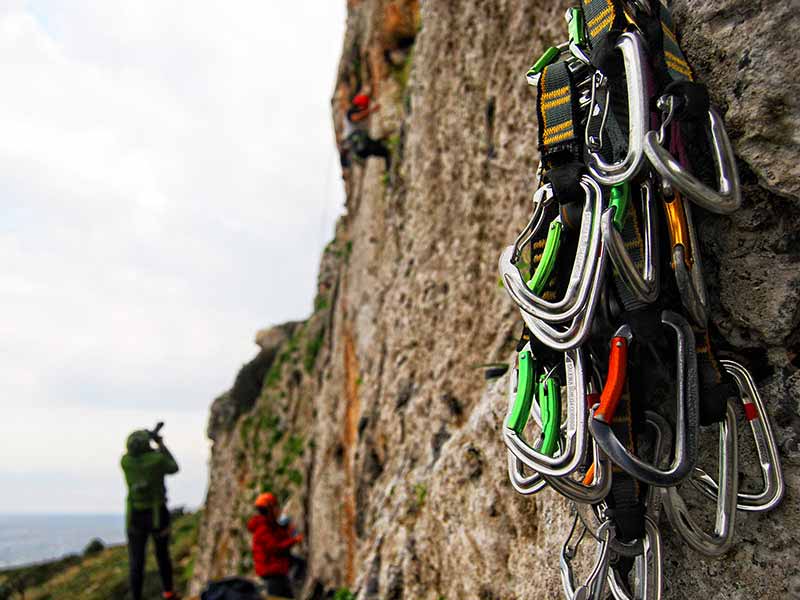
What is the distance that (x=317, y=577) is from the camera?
11.2 metres

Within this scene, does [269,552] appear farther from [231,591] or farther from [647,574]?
[647,574]

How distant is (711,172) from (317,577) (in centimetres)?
1071

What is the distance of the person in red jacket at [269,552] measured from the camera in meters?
10.1

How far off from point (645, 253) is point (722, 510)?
960 mm

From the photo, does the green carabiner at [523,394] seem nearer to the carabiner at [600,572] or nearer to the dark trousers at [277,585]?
the carabiner at [600,572]

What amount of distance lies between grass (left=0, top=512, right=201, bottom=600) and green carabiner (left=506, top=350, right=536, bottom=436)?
2131 centimetres

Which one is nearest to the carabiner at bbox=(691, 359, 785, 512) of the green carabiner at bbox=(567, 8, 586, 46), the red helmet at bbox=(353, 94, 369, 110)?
the green carabiner at bbox=(567, 8, 586, 46)

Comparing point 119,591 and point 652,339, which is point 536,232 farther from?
point 119,591

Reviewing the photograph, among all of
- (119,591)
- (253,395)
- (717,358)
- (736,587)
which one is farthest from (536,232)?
(119,591)

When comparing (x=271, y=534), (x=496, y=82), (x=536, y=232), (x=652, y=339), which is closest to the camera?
(x=652, y=339)

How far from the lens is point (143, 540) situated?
9.62 meters

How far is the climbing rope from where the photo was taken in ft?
7.36

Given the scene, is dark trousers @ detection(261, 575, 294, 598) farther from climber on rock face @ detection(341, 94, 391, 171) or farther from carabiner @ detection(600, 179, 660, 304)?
carabiner @ detection(600, 179, 660, 304)

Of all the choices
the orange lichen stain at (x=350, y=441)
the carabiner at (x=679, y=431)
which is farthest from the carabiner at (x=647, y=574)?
the orange lichen stain at (x=350, y=441)
